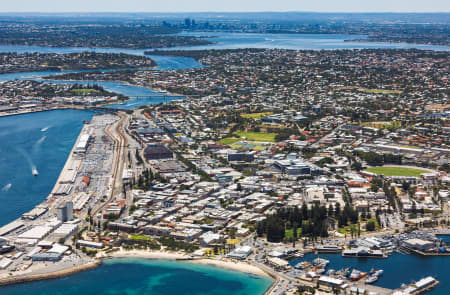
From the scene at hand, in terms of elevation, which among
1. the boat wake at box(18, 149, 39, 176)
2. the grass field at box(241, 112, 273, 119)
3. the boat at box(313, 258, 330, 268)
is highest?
the grass field at box(241, 112, 273, 119)

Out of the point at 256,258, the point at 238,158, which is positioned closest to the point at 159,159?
the point at 238,158

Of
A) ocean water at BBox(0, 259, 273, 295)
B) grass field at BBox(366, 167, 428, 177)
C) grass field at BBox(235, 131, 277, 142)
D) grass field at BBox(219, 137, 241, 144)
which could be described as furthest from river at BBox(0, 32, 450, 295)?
grass field at BBox(235, 131, 277, 142)

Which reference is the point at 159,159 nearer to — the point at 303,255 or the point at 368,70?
the point at 303,255

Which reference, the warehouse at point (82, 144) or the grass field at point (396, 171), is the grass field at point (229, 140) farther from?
the grass field at point (396, 171)

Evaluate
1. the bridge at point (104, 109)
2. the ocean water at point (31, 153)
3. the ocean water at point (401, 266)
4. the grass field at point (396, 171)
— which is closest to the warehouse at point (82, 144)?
the ocean water at point (31, 153)

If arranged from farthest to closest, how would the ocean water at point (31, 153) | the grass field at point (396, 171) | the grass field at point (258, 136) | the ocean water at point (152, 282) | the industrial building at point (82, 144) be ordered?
the grass field at point (258, 136) → the industrial building at point (82, 144) → the grass field at point (396, 171) → the ocean water at point (31, 153) → the ocean water at point (152, 282)

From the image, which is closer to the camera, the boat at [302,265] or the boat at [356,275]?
the boat at [356,275]

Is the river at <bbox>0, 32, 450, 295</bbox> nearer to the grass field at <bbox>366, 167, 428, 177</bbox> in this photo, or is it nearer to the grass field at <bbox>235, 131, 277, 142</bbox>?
the grass field at <bbox>366, 167, 428, 177</bbox>
